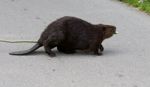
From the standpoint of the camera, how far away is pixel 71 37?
7.64m

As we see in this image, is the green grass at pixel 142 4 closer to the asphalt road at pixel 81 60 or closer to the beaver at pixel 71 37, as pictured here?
the asphalt road at pixel 81 60

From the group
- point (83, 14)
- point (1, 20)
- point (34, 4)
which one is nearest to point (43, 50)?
point (1, 20)

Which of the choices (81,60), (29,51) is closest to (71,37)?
(81,60)

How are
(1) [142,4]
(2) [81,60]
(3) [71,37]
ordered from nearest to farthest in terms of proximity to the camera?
(2) [81,60] → (3) [71,37] → (1) [142,4]

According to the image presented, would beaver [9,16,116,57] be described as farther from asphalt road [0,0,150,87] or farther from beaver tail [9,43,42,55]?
asphalt road [0,0,150,87]

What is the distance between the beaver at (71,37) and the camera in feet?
24.8

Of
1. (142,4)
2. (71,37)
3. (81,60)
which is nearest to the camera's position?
(81,60)

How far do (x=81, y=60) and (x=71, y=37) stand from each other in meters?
0.38

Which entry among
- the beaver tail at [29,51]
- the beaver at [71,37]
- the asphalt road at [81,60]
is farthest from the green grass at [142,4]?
the beaver tail at [29,51]

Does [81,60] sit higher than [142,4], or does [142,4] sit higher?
[81,60]

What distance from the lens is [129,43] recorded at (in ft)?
28.3

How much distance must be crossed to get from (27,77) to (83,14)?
5.27 metres

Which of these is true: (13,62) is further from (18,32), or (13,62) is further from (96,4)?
(96,4)

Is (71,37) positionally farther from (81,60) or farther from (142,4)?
(142,4)
